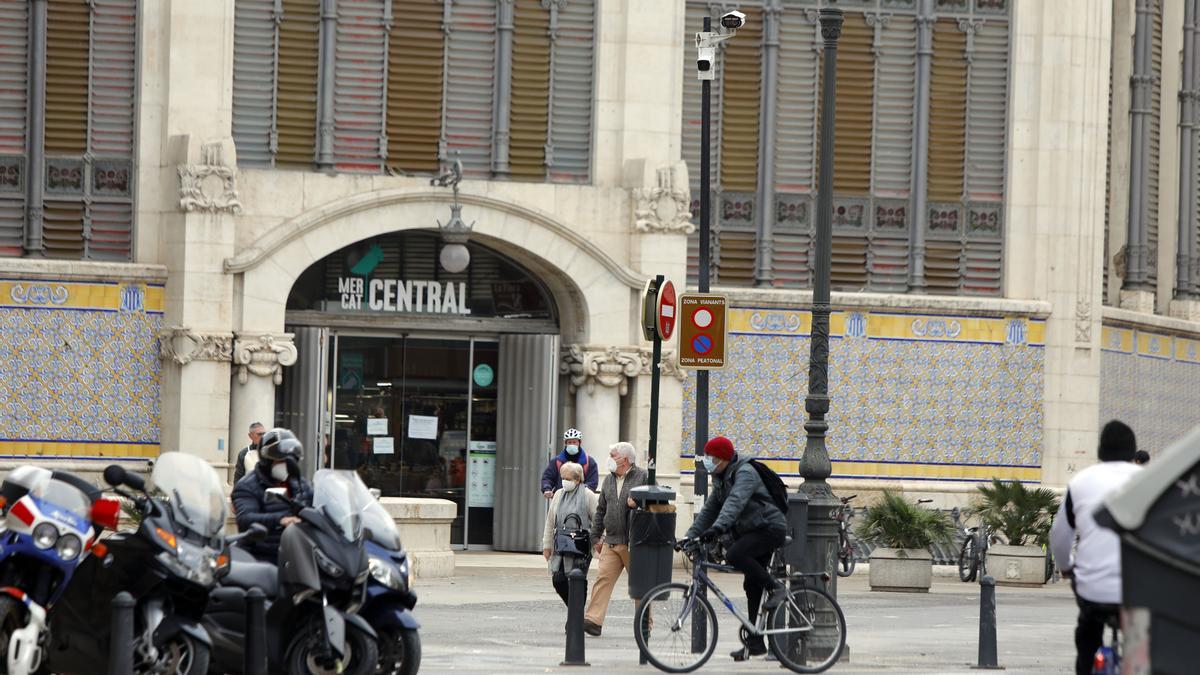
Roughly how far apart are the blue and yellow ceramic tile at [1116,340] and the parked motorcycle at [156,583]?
21.5 m

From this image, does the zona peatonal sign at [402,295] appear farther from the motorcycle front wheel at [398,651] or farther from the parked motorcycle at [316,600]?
the motorcycle front wheel at [398,651]

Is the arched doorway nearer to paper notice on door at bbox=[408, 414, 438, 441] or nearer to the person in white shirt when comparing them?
paper notice on door at bbox=[408, 414, 438, 441]

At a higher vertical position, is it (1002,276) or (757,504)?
(1002,276)

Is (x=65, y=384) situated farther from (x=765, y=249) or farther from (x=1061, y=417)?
(x=1061, y=417)

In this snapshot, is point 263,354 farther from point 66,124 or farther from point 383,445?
point 66,124

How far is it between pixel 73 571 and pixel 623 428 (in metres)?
17.3

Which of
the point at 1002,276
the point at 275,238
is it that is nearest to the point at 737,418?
the point at 1002,276

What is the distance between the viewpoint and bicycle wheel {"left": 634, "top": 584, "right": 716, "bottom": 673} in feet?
53.3

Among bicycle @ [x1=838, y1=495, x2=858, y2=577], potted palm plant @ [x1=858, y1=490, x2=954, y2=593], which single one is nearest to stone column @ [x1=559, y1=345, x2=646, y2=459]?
bicycle @ [x1=838, y1=495, x2=858, y2=577]

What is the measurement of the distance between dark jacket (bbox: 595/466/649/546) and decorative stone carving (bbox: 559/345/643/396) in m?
10.1

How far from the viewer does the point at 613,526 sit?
19.2 m

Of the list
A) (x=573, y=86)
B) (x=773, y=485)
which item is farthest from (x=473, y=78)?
(x=773, y=485)

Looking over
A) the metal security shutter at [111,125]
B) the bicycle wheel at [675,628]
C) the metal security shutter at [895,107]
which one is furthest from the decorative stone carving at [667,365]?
the bicycle wheel at [675,628]

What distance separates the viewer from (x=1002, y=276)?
3186 centimetres
